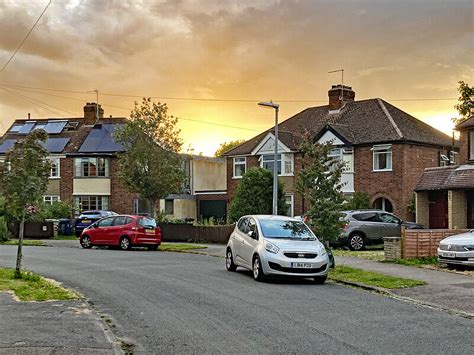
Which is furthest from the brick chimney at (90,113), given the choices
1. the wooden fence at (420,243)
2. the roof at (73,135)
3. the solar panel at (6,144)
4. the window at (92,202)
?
the wooden fence at (420,243)

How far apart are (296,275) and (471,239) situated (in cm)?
618

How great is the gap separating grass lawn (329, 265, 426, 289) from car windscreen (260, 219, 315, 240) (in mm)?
1347

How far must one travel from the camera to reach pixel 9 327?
954 cm

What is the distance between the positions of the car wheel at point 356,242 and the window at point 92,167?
1096 inches

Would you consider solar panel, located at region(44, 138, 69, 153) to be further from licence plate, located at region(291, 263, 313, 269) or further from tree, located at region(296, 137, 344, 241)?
licence plate, located at region(291, 263, 313, 269)

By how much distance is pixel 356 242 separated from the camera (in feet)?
91.3

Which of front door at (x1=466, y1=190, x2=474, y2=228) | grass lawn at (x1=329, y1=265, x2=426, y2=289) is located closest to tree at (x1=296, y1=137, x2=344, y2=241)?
grass lawn at (x1=329, y1=265, x2=426, y2=289)

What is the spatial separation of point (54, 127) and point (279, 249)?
145 ft

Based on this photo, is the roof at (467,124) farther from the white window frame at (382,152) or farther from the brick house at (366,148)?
the white window frame at (382,152)

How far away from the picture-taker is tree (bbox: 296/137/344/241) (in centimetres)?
1902

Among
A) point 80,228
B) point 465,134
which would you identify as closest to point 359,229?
point 465,134

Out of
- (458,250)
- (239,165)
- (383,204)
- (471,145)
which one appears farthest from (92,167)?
(458,250)

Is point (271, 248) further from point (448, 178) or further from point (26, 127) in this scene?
point (26, 127)

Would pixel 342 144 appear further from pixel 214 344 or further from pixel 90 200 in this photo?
pixel 214 344
